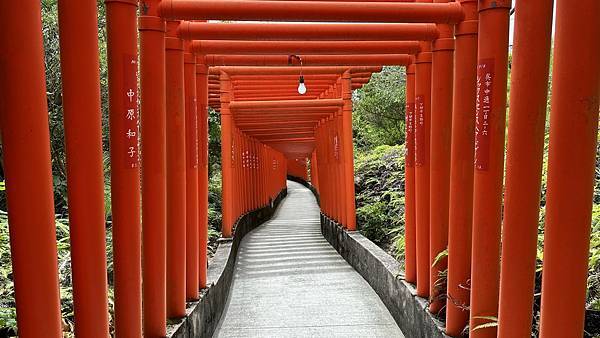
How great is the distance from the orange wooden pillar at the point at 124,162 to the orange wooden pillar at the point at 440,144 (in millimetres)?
2342

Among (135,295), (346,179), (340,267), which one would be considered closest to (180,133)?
(135,295)

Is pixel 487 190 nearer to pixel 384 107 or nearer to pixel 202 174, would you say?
pixel 202 174

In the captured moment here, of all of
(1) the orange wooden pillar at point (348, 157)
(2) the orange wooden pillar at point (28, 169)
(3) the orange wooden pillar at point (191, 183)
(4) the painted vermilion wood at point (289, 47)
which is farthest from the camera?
(1) the orange wooden pillar at point (348, 157)

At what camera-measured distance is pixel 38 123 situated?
2.17 metres

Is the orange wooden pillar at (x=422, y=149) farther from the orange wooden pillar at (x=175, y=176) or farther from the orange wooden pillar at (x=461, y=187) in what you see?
the orange wooden pillar at (x=175, y=176)

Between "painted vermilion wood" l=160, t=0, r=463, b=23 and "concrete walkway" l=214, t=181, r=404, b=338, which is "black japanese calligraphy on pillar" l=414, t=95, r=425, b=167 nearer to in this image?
"painted vermilion wood" l=160, t=0, r=463, b=23

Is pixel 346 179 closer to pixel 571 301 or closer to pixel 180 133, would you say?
pixel 180 133

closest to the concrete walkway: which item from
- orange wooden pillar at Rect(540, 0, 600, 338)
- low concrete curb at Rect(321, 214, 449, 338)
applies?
low concrete curb at Rect(321, 214, 449, 338)

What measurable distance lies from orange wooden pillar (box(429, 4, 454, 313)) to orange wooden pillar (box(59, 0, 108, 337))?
107 inches

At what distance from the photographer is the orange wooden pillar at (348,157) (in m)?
10.3

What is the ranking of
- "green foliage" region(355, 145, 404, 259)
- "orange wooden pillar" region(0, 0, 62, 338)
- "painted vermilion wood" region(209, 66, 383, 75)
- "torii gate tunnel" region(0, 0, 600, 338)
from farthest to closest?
"green foliage" region(355, 145, 404, 259)
"painted vermilion wood" region(209, 66, 383, 75)
"torii gate tunnel" region(0, 0, 600, 338)
"orange wooden pillar" region(0, 0, 62, 338)

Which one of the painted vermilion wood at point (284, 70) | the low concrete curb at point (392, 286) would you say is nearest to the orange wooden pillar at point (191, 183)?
the low concrete curb at point (392, 286)

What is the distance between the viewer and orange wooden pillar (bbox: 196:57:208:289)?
232 inches

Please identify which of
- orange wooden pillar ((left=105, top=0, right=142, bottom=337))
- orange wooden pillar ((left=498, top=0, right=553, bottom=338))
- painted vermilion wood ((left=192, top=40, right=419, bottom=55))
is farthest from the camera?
painted vermilion wood ((left=192, top=40, right=419, bottom=55))
